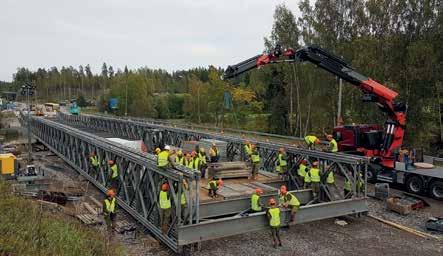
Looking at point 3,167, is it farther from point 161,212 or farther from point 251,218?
point 251,218

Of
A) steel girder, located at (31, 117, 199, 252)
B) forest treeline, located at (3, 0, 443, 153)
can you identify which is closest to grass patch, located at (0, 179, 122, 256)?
steel girder, located at (31, 117, 199, 252)

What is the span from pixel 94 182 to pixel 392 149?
14.9 metres

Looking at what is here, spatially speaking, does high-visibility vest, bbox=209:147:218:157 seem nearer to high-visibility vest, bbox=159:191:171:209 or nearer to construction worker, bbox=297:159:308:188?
construction worker, bbox=297:159:308:188

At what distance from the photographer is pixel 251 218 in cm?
1238

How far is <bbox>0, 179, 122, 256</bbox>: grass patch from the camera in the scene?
6.79 metres

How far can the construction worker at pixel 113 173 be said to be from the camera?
17422 millimetres

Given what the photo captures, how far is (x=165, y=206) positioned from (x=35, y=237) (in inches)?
193

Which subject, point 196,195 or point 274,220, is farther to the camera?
point 274,220

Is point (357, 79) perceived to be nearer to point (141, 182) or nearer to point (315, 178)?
point (315, 178)

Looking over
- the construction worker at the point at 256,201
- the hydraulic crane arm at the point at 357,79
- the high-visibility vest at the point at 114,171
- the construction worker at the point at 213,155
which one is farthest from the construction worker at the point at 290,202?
the high-visibility vest at the point at 114,171

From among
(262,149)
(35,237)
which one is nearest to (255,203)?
(35,237)

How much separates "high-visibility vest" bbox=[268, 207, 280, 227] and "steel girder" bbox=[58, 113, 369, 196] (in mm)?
4281

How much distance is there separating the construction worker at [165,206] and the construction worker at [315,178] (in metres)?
6.35

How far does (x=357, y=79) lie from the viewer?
1898 centimetres
